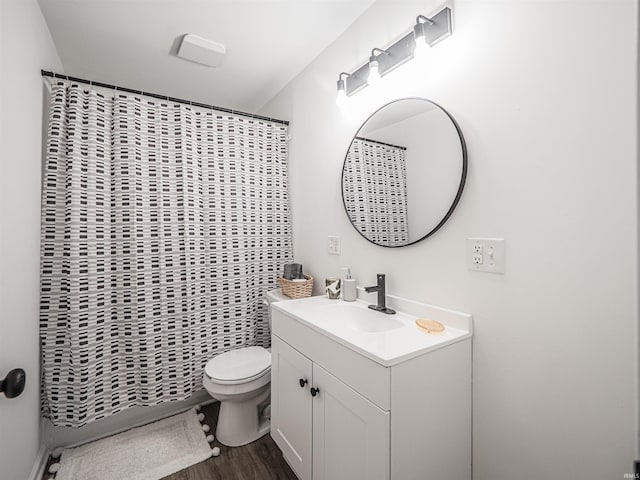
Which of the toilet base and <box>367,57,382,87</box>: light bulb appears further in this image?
the toilet base

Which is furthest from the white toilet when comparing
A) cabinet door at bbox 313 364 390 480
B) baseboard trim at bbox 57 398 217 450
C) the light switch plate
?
the light switch plate

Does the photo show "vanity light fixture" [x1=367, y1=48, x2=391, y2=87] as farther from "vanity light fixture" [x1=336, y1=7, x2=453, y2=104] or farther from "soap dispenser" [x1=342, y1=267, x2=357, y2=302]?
"soap dispenser" [x1=342, y1=267, x2=357, y2=302]

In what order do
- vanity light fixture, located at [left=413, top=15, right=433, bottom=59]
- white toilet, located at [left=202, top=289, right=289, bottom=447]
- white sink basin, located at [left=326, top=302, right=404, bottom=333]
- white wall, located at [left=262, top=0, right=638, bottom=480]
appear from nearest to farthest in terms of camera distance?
white wall, located at [left=262, top=0, right=638, bottom=480] < vanity light fixture, located at [left=413, top=15, right=433, bottom=59] < white sink basin, located at [left=326, top=302, right=404, bottom=333] < white toilet, located at [left=202, top=289, right=289, bottom=447]

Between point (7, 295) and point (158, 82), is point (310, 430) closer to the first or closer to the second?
point (7, 295)

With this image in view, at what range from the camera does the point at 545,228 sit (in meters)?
0.95

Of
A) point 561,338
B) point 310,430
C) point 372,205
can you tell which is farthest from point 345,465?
point 372,205

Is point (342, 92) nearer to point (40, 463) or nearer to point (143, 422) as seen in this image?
point (143, 422)

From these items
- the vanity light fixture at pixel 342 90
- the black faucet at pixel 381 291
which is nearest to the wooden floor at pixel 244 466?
the black faucet at pixel 381 291

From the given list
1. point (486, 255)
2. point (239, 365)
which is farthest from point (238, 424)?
point (486, 255)

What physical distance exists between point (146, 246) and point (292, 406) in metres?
1.28

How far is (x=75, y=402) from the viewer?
5.30 feet

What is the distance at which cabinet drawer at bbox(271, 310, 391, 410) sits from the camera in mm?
925

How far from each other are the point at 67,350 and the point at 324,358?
149 cm

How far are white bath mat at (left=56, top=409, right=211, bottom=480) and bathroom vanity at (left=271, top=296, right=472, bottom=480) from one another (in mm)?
652
